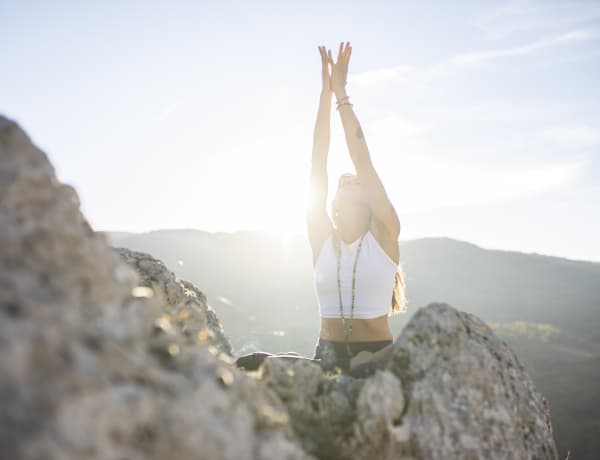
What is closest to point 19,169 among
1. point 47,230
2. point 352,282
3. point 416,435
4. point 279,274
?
point 47,230

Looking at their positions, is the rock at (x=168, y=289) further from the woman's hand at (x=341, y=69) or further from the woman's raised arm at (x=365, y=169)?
the woman's hand at (x=341, y=69)

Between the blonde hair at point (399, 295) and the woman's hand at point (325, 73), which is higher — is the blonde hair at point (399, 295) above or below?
below

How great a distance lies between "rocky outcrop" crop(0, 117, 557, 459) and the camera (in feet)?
5.67

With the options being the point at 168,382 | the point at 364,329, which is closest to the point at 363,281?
the point at 364,329

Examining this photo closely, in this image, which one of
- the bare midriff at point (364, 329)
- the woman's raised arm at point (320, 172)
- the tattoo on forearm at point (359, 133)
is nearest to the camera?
the bare midriff at point (364, 329)

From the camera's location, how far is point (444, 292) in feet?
318

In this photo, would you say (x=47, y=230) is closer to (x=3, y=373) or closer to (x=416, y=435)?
(x=3, y=373)

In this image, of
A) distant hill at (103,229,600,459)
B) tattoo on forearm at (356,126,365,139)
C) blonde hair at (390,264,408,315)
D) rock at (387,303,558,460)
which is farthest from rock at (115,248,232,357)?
distant hill at (103,229,600,459)

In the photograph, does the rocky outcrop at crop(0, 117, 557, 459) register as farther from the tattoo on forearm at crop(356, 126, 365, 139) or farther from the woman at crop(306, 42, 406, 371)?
the tattoo on forearm at crop(356, 126, 365, 139)

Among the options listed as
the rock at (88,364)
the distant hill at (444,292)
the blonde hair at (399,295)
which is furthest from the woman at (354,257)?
the distant hill at (444,292)

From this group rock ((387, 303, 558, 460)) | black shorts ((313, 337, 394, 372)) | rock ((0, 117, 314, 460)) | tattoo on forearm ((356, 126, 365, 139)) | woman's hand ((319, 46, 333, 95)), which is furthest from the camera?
woman's hand ((319, 46, 333, 95))

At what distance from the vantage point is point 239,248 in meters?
108

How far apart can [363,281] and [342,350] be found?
0.73 m

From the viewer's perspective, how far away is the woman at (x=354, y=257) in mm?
4879
